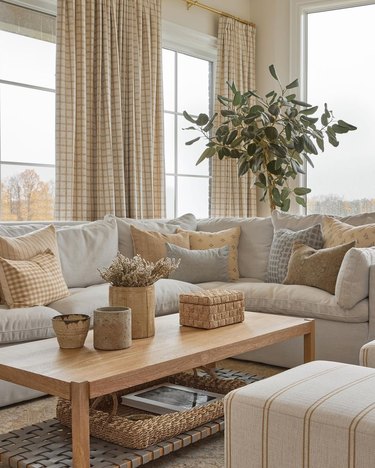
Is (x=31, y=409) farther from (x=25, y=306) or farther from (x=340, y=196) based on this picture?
(x=340, y=196)

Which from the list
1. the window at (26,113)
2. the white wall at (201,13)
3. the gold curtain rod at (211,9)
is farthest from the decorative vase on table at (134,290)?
the gold curtain rod at (211,9)

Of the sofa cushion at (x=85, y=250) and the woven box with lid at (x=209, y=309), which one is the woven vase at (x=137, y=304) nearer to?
the woven box with lid at (x=209, y=309)

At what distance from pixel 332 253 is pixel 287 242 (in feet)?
1.54

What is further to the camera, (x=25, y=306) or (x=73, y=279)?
(x=73, y=279)

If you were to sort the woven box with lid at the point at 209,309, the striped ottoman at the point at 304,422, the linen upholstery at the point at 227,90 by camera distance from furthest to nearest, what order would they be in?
the linen upholstery at the point at 227,90
the woven box with lid at the point at 209,309
the striped ottoman at the point at 304,422

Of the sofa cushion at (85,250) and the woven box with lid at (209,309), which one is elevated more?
the sofa cushion at (85,250)

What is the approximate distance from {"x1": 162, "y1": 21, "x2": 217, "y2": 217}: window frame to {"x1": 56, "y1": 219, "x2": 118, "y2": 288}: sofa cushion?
1744 millimetres

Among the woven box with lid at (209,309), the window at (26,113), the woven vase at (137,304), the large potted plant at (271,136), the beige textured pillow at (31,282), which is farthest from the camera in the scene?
the large potted plant at (271,136)

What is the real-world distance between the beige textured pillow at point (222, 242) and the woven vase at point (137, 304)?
194 centimetres

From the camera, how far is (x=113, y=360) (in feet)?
7.27

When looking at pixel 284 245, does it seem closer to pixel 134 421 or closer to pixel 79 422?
pixel 134 421

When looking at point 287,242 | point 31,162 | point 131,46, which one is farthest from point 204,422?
point 131,46

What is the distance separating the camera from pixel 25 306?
324cm

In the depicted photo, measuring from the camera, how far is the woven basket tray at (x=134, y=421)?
7.40 ft
